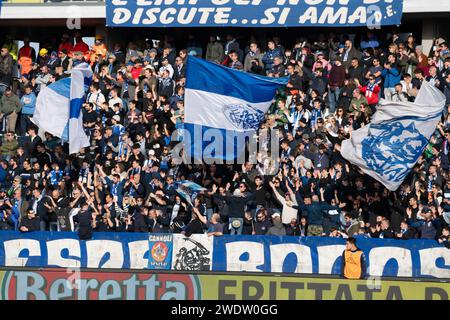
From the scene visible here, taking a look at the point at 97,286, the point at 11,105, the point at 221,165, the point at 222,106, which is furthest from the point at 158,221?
the point at 11,105

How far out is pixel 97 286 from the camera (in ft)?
59.7

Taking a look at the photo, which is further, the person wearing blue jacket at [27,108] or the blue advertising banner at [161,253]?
the person wearing blue jacket at [27,108]

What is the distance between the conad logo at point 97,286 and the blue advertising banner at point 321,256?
746mm

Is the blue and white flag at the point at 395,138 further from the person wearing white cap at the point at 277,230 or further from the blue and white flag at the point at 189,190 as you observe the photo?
the blue and white flag at the point at 189,190

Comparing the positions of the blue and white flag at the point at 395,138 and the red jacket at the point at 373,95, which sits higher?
the red jacket at the point at 373,95

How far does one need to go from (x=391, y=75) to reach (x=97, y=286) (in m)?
7.55

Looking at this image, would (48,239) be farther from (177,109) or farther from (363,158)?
(363,158)

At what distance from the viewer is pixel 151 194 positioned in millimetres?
19906

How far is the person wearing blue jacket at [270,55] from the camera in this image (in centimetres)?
2264

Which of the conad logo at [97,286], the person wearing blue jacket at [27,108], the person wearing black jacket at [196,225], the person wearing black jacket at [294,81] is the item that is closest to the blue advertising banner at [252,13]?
the person wearing black jacket at [294,81]

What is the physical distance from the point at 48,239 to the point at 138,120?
12.6 ft

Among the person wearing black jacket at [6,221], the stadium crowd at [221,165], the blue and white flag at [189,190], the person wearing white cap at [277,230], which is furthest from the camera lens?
the person wearing black jacket at [6,221]

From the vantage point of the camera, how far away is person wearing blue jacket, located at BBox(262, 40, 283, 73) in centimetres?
2264
